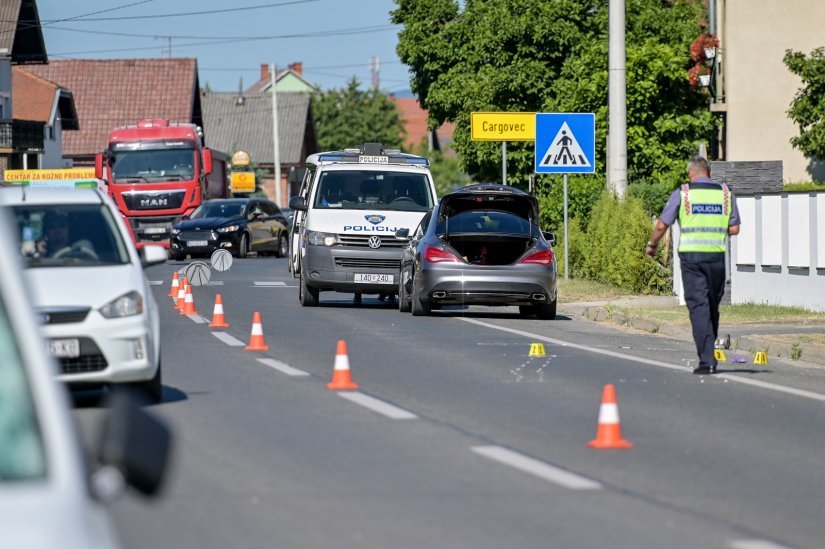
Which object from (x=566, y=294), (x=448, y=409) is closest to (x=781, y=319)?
(x=566, y=294)

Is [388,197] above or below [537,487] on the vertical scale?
above

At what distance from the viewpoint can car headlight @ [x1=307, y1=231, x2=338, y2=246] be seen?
2414 centimetres

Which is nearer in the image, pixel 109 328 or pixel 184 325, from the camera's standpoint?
pixel 109 328

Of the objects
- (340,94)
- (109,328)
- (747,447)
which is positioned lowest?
(747,447)

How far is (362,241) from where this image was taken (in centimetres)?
2430

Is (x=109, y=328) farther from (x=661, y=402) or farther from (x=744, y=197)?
(x=744, y=197)

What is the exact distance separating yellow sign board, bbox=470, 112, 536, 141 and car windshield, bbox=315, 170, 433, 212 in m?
8.78

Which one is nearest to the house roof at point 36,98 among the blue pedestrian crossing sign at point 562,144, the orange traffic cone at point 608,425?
the blue pedestrian crossing sign at point 562,144

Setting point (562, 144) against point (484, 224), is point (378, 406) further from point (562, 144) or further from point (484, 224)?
point (562, 144)

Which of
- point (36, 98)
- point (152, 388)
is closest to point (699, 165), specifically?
point (152, 388)

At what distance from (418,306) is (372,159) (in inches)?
173

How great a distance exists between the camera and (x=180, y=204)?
49.6m

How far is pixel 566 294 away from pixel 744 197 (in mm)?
3459

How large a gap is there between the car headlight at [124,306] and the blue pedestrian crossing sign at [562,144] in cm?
1691
